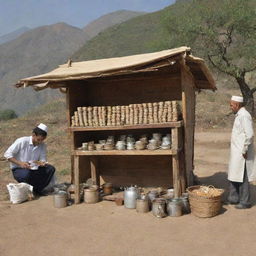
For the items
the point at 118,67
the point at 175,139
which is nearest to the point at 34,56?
the point at 118,67

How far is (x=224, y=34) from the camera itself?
58.0ft

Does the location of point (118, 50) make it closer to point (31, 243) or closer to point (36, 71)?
point (36, 71)

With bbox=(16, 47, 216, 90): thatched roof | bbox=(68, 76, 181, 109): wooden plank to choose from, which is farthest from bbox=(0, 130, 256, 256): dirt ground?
bbox=(16, 47, 216, 90): thatched roof

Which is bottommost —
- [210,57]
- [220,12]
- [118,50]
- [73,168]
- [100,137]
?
[73,168]

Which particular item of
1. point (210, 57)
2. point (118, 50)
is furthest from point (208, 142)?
point (118, 50)

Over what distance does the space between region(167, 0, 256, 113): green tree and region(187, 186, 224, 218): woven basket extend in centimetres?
1247

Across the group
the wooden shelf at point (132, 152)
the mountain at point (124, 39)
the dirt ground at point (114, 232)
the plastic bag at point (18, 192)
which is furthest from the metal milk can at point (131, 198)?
the mountain at point (124, 39)

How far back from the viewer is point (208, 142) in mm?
13391

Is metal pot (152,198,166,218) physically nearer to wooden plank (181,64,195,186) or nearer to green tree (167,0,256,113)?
wooden plank (181,64,195,186)

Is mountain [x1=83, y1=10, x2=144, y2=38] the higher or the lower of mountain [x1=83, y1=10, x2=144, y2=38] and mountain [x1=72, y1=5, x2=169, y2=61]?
the higher

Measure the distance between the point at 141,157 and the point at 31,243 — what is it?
2.97 metres

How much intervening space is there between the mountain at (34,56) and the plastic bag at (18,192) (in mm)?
72847

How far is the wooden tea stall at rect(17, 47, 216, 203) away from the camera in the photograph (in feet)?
18.7

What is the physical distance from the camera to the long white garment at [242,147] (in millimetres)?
5496
